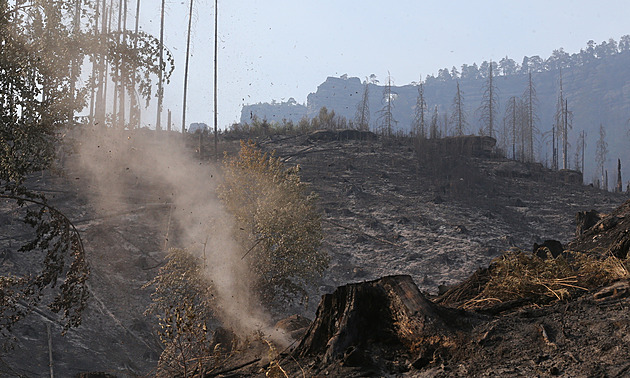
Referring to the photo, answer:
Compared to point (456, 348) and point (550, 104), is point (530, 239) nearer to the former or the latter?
point (456, 348)

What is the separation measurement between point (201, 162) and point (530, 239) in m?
18.1

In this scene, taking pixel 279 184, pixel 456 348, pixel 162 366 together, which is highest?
pixel 279 184

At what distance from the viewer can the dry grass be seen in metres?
5.93

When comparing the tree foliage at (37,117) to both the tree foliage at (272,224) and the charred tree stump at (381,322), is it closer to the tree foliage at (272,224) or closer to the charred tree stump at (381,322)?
the charred tree stump at (381,322)

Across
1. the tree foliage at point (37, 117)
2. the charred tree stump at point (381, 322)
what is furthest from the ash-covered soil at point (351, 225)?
the charred tree stump at point (381, 322)

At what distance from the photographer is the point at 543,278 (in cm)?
620

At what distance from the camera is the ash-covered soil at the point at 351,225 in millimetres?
16672

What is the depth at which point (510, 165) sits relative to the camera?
36.3 m

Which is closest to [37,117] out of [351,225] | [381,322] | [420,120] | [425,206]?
[381,322]

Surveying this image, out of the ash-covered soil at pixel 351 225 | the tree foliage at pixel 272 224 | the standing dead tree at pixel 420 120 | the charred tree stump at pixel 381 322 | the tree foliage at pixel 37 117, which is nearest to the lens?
the charred tree stump at pixel 381 322

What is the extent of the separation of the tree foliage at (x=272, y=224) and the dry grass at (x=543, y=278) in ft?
28.6

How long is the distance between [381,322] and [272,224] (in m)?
9.37

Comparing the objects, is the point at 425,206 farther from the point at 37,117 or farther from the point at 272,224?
the point at 37,117

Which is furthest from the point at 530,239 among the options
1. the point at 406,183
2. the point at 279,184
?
the point at 279,184
